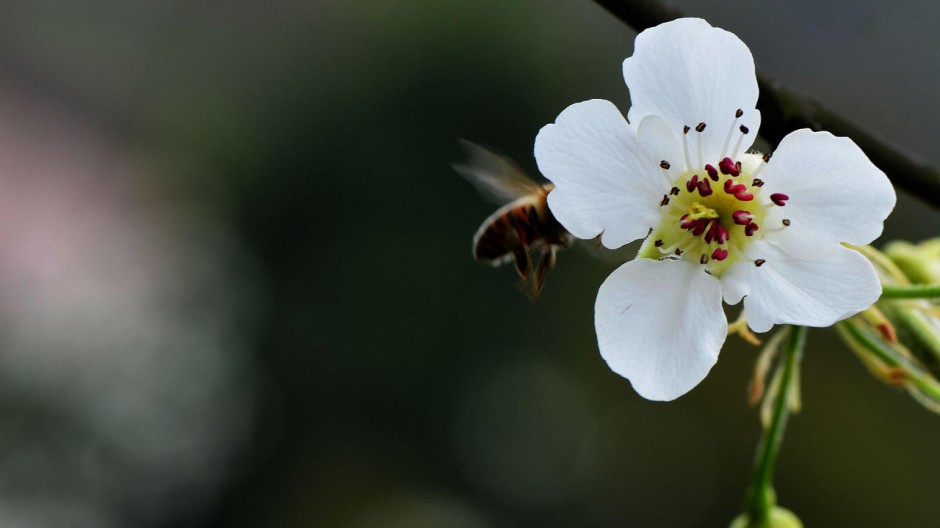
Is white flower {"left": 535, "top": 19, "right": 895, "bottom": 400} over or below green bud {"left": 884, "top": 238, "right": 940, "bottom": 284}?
over

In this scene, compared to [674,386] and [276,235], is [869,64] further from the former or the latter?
[674,386]

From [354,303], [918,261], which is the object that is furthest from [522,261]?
[354,303]

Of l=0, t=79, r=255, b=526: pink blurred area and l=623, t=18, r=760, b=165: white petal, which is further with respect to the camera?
l=0, t=79, r=255, b=526: pink blurred area

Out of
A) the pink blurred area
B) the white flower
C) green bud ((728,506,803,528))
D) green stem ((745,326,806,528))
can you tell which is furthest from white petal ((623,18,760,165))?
the pink blurred area

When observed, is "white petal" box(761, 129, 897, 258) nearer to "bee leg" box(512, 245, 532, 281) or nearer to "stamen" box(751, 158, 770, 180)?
"stamen" box(751, 158, 770, 180)

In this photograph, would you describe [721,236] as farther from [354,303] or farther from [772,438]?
[354,303]

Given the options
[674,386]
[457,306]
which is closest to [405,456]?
[457,306]
